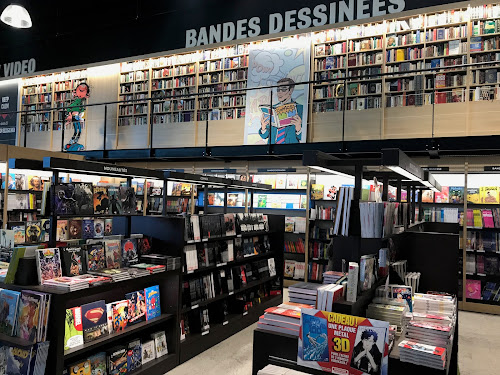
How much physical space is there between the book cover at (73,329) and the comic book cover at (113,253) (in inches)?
20.1

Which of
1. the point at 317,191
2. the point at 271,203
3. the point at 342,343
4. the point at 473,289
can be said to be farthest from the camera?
the point at 271,203

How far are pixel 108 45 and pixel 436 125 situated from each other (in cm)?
540

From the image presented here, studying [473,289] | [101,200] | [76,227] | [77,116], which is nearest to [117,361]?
[101,200]

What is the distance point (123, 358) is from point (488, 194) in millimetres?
6072

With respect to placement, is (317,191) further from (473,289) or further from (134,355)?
(134,355)

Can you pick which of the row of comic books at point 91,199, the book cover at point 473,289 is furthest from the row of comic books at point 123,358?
the book cover at point 473,289

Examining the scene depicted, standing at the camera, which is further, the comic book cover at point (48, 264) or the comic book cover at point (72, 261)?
the comic book cover at point (72, 261)

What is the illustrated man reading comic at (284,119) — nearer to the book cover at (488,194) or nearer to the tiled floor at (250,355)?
the book cover at (488,194)

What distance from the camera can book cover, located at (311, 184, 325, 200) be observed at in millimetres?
7711

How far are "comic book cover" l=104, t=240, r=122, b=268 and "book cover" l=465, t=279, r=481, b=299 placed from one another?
5.54 metres

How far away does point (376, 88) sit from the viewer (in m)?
7.74

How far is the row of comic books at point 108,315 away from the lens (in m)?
3.07

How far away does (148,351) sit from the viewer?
3.71m

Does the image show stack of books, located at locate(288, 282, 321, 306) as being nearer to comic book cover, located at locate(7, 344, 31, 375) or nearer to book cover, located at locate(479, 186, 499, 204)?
comic book cover, located at locate(7, 344, 31, 375)
